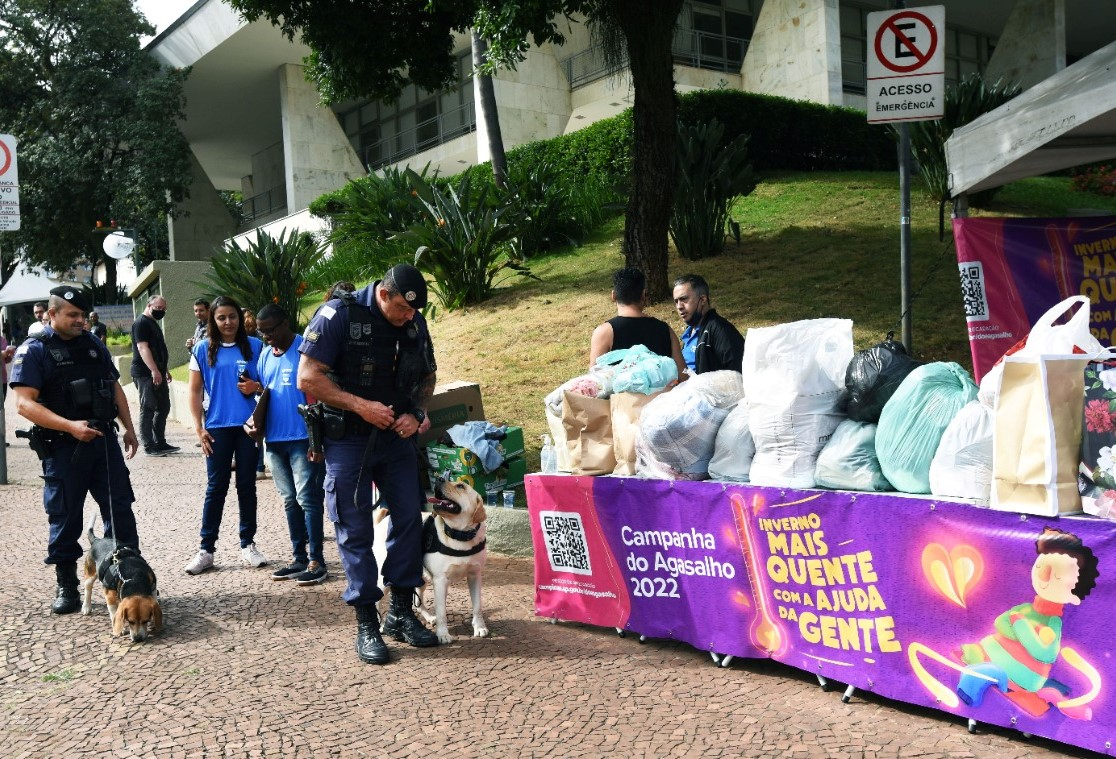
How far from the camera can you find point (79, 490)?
19.4 ft

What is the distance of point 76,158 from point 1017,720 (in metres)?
34.1

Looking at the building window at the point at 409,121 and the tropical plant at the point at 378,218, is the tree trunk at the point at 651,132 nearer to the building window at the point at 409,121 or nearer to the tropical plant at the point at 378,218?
the tropical plant at the point at 378,218

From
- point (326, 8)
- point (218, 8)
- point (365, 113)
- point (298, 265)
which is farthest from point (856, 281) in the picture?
point (365, 113)

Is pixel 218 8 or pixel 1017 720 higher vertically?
pixel 218 8

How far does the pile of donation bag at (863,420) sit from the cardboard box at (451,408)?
2035 millimetres

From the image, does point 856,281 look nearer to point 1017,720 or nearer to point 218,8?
point 1017,720

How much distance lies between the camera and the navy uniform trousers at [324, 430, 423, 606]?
4949 millimetres

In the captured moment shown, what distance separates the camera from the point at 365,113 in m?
35.2

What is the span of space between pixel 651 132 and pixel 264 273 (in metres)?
8.17

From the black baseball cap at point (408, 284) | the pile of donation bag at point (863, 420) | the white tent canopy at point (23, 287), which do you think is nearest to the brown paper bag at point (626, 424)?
the pile of donation bag at point (863, 420)

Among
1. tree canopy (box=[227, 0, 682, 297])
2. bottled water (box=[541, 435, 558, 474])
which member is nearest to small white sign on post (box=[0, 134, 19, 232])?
tree canopy (box=[227, 0, 682, 297])

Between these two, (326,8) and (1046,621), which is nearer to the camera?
(1046,621)

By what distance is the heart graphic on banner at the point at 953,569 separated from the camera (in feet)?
11.8

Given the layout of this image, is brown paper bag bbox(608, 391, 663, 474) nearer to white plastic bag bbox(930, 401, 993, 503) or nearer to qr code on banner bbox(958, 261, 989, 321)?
white plastic bag bbox(930, 401, 993, 503)
